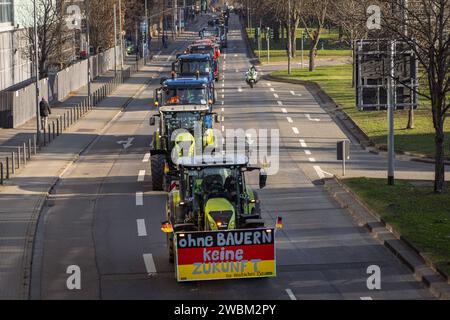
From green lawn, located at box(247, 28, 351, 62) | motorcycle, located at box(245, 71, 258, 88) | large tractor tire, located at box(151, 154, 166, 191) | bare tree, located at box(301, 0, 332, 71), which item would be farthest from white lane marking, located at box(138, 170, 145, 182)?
green lawn, located at box(247, 28, 351, 62)

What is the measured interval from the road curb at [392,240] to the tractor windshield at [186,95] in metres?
7.75

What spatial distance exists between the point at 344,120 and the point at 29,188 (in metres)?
24.4

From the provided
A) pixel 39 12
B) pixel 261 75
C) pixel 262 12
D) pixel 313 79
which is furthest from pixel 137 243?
pixel 262 12

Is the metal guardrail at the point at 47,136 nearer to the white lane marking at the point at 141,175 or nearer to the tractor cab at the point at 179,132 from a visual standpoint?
the white lane marking at the point at 141,175

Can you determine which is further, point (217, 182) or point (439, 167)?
point (439, 167)

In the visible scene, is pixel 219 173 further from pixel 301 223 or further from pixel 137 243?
pixel 301 223

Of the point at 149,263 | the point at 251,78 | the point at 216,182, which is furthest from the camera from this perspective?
the point at 251,78

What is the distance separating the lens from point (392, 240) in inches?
1043

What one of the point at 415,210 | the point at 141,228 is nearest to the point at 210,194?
the point at 141,228

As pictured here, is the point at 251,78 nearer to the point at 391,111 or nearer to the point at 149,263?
the point at 391,111

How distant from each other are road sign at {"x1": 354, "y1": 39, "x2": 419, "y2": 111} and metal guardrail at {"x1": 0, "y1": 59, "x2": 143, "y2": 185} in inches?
488

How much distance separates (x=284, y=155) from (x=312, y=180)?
6.74m

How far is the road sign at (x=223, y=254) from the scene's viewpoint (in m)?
21.7

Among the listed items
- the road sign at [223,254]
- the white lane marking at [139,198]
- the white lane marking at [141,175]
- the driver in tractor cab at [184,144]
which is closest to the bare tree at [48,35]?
the white lane marking at [141,175]
